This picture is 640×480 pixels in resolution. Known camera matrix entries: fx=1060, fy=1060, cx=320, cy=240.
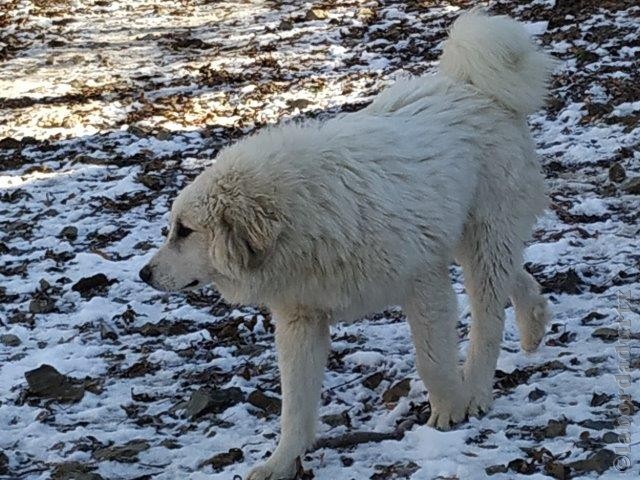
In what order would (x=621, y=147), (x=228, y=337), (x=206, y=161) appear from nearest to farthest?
(x=228, y=337), (x=621, y=147), (x=206, y=161)

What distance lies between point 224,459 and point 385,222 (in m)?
1.33

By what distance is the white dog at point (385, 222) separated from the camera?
4488 mm

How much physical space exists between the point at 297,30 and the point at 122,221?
20.2 ft

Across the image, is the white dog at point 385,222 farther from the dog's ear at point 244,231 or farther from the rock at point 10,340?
the rock at point 10,340

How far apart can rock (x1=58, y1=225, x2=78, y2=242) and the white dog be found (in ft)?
11.6

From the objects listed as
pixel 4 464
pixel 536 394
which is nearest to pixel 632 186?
pixel 536 394

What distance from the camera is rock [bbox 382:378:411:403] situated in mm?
5316

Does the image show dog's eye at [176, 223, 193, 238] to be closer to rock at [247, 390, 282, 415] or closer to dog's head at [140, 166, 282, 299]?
dog's head at [140, 166, 282, 299]

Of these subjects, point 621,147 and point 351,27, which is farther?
point 351,27

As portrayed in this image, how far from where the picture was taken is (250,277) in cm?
453

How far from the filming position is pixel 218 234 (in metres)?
4.51

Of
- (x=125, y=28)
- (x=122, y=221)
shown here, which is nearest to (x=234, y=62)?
(x=125, y=28)

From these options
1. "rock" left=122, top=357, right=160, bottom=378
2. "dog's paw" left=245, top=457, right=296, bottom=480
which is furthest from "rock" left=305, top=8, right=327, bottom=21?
"dog's paw" left=245, top=457, right=296, bottom=480

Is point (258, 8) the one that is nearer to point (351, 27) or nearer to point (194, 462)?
point (351, 27)
